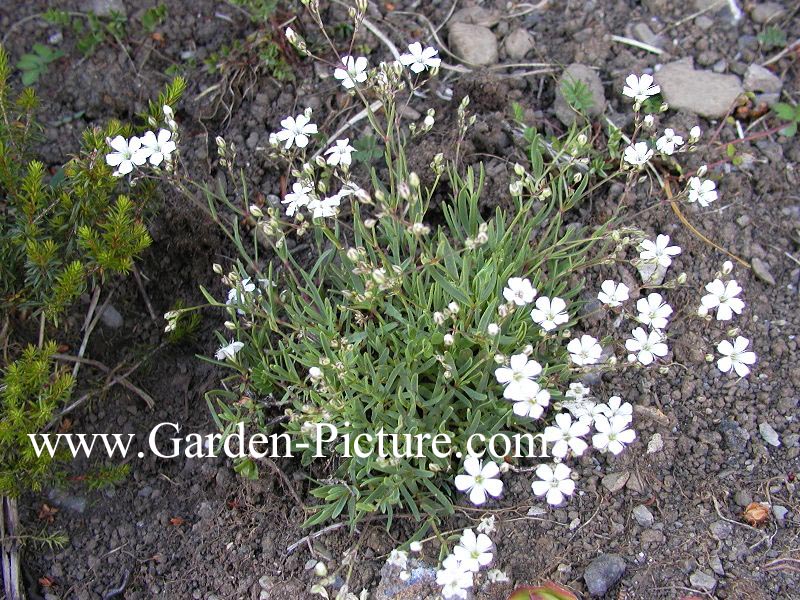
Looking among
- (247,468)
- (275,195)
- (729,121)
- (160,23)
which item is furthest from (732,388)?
(160,23)

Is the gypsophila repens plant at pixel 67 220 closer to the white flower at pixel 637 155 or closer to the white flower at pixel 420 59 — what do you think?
the white flower at pixel 420 59

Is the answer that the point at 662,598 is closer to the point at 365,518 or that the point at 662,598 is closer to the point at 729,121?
the point at 365,518

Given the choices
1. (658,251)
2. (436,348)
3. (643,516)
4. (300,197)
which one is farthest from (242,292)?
(643,516)

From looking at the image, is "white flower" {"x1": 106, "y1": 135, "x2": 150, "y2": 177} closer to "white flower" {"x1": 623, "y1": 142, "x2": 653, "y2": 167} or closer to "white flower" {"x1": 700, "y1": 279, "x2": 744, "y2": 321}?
"white flower" {"x1": 623, "y1": 142, "x2": 653, "y2": 167}

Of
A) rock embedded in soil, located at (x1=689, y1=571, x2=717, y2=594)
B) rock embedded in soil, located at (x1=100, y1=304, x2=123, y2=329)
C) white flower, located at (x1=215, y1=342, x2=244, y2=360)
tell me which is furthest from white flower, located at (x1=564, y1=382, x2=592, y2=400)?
rock embedded in soil, located at (x1=100, y1=304, x2=123, y2=329)

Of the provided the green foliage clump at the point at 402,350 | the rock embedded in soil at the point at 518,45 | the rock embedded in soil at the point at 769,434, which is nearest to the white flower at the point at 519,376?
the green foliage clump at the point at 402,350
